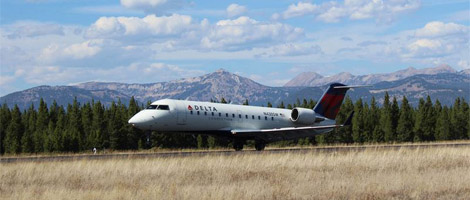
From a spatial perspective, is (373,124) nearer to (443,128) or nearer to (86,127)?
(443,128)

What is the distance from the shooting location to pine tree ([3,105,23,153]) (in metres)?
96.5

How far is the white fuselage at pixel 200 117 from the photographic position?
130ft

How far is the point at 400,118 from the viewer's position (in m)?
98.6

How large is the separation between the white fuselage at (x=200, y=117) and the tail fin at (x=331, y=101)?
5260mm

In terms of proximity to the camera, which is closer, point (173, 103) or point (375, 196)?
point (375, 196)

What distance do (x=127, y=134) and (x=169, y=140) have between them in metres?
5.97

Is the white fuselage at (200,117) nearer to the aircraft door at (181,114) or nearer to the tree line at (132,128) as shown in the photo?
the aircraft door at (181,114)

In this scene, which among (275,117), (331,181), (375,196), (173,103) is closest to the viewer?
(375,196)

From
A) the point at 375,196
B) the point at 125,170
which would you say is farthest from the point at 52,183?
the point at 375,196

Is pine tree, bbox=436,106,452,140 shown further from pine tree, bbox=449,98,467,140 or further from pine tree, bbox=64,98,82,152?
pine tree, bbox=64,98,82,152

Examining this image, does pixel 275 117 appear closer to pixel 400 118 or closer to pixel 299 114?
pixel 299 114

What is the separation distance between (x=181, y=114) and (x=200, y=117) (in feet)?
4.77

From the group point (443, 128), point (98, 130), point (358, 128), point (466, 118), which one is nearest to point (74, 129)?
point (98, 130)

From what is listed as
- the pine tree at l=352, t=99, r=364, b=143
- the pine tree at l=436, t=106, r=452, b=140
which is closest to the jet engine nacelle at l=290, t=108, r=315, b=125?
the pine tree at l=352, t=99, r=364, b=143
